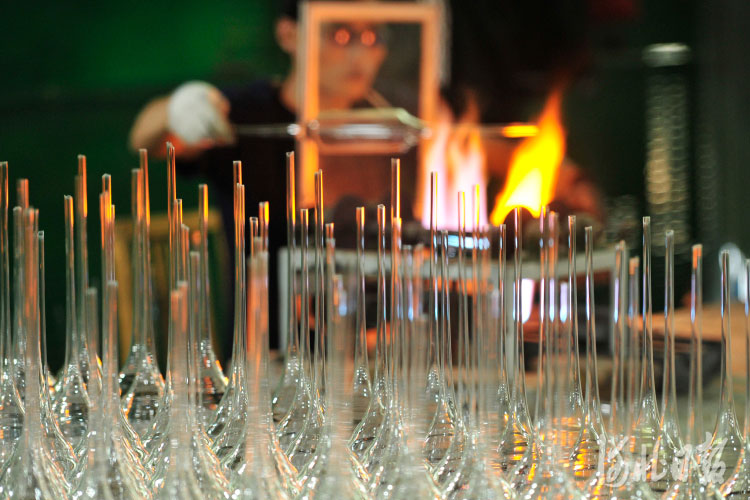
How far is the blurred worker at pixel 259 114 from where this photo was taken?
1928 millimetres

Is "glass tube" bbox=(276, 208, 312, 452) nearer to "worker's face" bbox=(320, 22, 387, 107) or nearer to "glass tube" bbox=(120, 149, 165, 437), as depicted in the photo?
"glass tube" bbox=(120, 149, 165, 437)

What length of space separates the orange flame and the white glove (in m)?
0.60

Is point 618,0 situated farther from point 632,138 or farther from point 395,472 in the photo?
point 395,472

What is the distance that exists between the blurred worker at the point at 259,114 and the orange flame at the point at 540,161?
1.17 feet

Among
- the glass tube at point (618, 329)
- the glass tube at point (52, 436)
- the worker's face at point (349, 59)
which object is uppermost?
the worker's face at point (349, 59)

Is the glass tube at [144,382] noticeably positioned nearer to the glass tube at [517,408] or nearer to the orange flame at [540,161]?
the glass tube at [517,408]

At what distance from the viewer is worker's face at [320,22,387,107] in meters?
1.92

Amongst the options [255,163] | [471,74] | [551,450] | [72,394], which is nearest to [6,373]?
[72,394]

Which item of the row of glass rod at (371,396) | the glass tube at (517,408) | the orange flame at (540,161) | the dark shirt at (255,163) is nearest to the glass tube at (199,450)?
the row of glass rod at (371,396)

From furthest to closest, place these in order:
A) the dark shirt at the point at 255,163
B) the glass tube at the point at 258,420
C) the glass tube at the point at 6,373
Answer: the dark shirt at the point at 255,163, the glass tube at the point at 6,373, the glass tube at the point at 258,420

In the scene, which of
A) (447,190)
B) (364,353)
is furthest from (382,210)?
(447,190)

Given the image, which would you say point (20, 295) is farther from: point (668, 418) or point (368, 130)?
point (368, 130)

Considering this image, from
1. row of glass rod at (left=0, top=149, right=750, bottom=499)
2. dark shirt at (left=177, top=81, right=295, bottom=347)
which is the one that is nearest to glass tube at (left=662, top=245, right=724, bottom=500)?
row of glass rod at (left=0, top=149, right=750, bottom=499)

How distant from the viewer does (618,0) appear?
1986 millimetres
